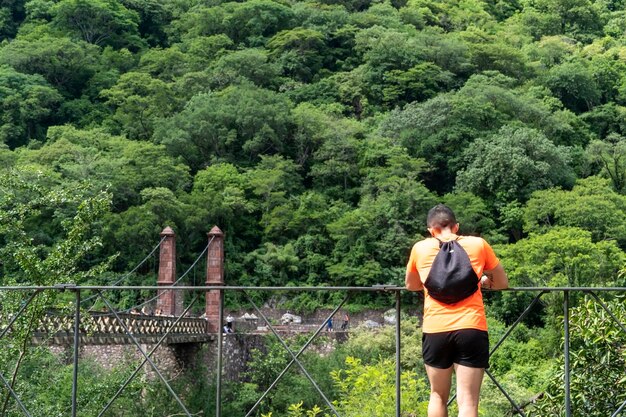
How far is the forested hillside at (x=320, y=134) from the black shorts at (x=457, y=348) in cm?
1545

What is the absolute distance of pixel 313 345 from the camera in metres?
20.9

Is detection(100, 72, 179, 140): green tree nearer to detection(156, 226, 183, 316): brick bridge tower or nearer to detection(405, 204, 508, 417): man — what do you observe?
detection(156, 226, 183, 316): brick bridge tower

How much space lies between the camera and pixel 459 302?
317cm

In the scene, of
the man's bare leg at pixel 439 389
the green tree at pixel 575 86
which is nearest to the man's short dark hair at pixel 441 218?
the man's bare leg at pixel 439 389

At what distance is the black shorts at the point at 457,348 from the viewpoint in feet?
10.3

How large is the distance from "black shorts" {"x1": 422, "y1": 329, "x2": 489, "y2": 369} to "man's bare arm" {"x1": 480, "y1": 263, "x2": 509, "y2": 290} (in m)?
0.22

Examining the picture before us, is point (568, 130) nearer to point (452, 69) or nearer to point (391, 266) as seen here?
point (452, 69)

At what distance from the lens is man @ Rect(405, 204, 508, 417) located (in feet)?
10.3

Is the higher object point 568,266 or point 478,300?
point 478,300

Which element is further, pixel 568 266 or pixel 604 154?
pixel 604 154

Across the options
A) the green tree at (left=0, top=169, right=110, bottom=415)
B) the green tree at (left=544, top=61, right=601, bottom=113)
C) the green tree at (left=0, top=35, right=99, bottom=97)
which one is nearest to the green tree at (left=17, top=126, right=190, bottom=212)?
the green tree at (left=0, top=35, right=99, bottom=97)

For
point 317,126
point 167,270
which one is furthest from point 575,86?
point 167,270

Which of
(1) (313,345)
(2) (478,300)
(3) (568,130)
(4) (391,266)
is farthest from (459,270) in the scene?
(3) (568,130)

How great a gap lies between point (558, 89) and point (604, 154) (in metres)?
7.21
